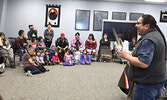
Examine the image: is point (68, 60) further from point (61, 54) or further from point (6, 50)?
point (6, 50)

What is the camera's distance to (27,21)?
8.30 m

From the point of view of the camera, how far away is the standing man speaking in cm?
145

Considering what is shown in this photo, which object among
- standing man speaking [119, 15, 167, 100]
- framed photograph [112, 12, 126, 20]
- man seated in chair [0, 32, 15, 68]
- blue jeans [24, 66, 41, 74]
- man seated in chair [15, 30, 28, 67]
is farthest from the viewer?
framed photograph [112, 12, 126, 20]

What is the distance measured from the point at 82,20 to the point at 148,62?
7216 millimetres

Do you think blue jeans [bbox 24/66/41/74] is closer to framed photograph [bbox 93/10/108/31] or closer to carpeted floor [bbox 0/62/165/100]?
carpeted floor [bbox 0/62/165/100]

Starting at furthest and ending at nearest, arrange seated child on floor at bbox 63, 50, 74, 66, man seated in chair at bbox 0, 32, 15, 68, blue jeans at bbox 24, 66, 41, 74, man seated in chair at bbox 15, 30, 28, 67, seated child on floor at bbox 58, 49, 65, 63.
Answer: seated child on floor at bbox 58, 49, 65, 63, seated child on floor at bbox 63, 50, 74, 66, man seated in chair at bbox 15, 30, 28, 67, man seated in chair at bbox 0, 32, 15, 68, blue jeans at bbox 24, 66, 41, 74

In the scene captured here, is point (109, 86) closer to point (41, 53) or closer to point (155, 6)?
point (41, 53)

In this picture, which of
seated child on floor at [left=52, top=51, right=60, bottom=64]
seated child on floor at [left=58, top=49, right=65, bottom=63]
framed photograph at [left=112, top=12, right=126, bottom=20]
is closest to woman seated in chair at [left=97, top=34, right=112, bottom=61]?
seated child on floor at [left=58, top=49, right=65, bottom=63]

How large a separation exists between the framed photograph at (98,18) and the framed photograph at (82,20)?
0.33 metres

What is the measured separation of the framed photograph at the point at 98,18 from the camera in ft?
28.0

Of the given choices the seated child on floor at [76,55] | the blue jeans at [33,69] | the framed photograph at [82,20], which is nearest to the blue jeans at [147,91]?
the blue jeans at [33,69]

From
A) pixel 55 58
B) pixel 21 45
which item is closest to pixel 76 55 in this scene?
pixel 55 58

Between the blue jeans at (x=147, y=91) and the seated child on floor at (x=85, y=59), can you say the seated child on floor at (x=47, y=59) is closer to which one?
the seated child on floor at (x=85, y=59)

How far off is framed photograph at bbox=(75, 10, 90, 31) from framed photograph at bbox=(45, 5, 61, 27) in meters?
0.89
